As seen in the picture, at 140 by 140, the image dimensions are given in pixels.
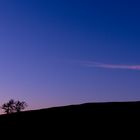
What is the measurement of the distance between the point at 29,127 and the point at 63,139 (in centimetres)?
88

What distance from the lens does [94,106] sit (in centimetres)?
661

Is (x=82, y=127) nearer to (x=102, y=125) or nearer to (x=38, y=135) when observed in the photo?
(x=102, y=125)

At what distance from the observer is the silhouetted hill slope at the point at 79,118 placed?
5715mm

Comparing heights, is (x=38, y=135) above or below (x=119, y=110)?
below

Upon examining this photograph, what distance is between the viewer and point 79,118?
19.9 feet

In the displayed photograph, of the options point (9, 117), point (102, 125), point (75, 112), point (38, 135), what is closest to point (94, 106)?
point (75, 112)

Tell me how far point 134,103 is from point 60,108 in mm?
1615

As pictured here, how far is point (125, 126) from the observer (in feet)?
18.1

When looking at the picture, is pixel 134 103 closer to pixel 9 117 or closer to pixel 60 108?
pixel 60 108

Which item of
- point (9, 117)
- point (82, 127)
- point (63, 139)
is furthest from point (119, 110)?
point (9, 117)

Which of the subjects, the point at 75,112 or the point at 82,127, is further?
the point at 75,112

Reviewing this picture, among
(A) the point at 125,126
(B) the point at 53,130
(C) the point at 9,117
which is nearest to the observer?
(A) the point at 125,126

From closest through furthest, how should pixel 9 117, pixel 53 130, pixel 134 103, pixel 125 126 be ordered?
pixel 125 126
pixel 53 130
pixel 134 103
pixel 9 117

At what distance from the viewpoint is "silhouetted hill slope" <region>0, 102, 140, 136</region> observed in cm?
571
